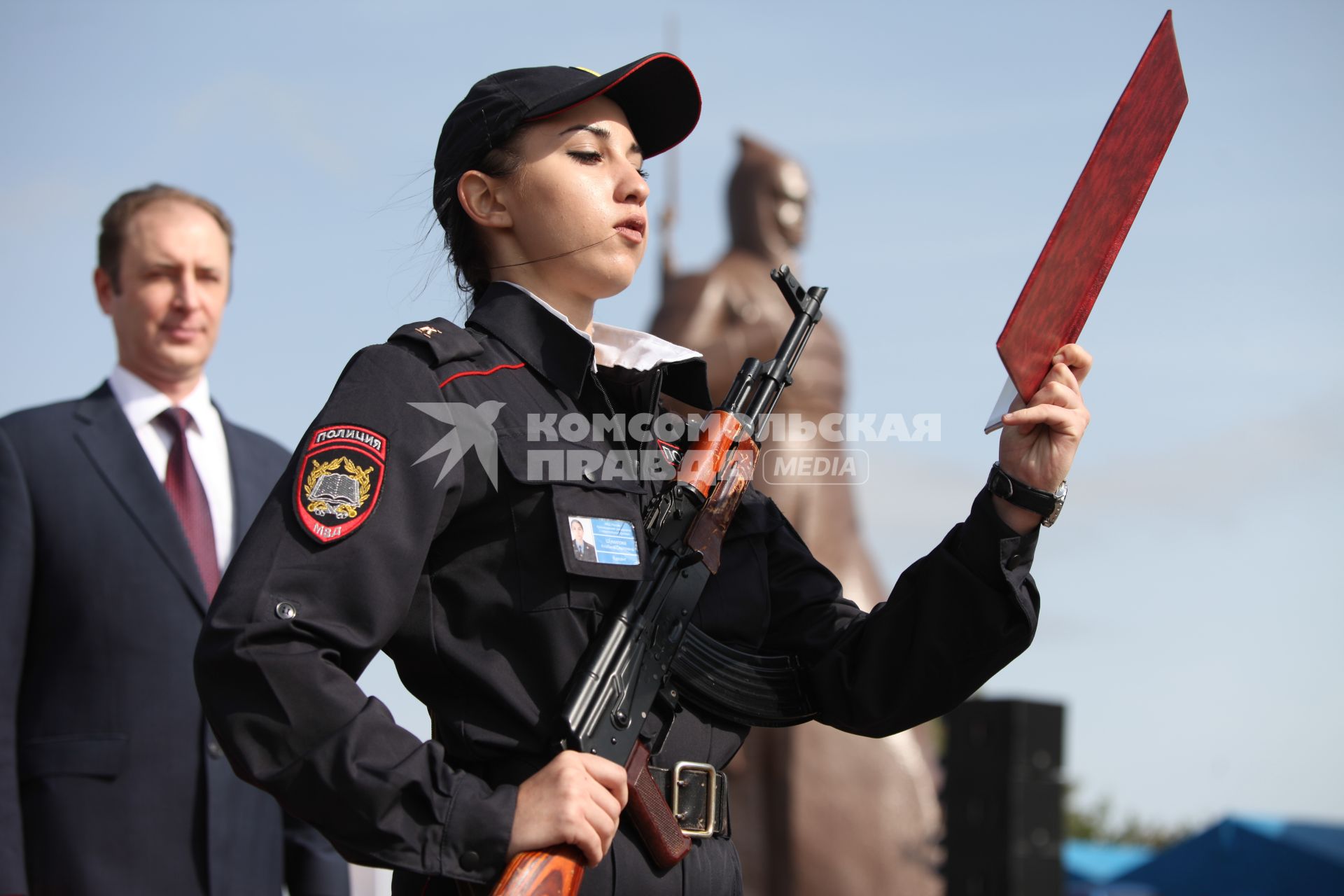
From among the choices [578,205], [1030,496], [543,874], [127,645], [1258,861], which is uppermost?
[578,205]

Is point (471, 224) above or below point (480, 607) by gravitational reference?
above

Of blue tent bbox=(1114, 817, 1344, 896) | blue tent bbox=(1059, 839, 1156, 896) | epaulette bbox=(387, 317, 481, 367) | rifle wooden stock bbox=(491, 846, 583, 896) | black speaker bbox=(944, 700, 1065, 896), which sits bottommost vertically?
blue tent bbox=(1059, 839, 1156, 896)

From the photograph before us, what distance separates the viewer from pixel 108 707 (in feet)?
10.8

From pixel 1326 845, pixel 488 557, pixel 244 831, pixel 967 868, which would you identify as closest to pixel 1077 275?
pixel 488 557

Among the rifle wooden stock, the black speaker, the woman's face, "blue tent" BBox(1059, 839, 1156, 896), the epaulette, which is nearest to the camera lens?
the rifle wooden stock

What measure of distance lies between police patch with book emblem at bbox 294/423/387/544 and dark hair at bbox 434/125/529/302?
0.63 meters

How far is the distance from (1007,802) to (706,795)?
5378mm

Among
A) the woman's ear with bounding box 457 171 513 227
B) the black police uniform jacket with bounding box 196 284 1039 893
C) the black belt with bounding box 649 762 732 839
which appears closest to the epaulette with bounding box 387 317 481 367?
the black police uniform jacket with bounding box 196 284 1039 893

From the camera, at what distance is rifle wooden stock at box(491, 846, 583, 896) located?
180 centimetres

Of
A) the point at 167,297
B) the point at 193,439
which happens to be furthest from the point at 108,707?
the point at 167,297

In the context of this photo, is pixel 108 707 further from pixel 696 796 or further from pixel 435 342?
pixel 696 796

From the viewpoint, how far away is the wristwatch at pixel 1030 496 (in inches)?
88.3

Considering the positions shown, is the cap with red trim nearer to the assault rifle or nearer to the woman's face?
the woman's face

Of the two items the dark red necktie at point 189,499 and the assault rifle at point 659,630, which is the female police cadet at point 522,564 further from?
the dark red necktie at point 189,499
